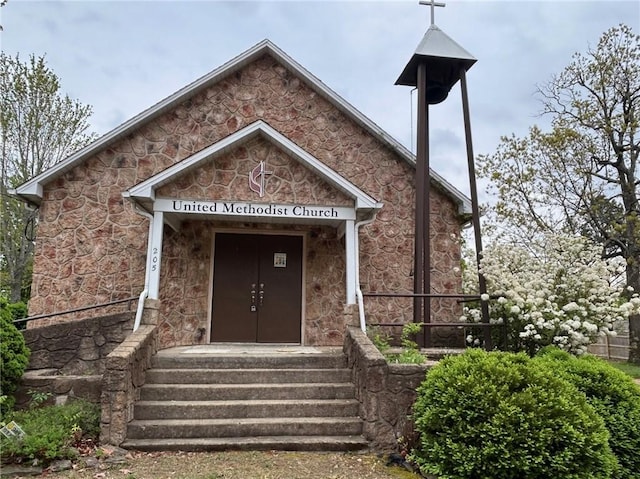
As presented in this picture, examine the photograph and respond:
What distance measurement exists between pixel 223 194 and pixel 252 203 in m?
0.52

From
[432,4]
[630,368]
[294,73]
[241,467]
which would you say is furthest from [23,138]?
[630,368]

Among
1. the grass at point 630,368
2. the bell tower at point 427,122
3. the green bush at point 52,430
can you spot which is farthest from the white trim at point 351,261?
the grass at point 630,368

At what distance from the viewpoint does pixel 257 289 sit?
31.5ft

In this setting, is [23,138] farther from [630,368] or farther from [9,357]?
[630,368]

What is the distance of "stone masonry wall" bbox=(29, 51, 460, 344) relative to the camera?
8.94m

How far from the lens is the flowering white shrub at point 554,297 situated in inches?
315

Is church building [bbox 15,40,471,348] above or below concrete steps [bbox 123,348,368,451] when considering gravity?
above

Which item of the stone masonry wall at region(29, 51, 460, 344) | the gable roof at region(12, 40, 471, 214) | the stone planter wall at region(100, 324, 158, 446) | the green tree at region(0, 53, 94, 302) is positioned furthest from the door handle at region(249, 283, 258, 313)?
the green tree at region(0, 53, 94, 302)

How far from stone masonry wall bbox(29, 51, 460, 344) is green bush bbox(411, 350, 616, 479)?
409cm

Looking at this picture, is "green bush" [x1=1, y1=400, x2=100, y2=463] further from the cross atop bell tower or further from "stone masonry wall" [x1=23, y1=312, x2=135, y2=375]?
the cross atop bell tower

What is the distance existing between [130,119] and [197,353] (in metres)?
5.06

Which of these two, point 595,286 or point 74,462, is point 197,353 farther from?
point 595,286

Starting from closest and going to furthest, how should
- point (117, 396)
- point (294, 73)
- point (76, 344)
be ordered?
point (117, 396), point (76, 344), point (294, 73)

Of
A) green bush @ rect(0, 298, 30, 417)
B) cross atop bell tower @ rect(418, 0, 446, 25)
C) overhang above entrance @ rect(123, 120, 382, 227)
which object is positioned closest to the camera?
green bush @ rect(0, 298, 30, 417)
